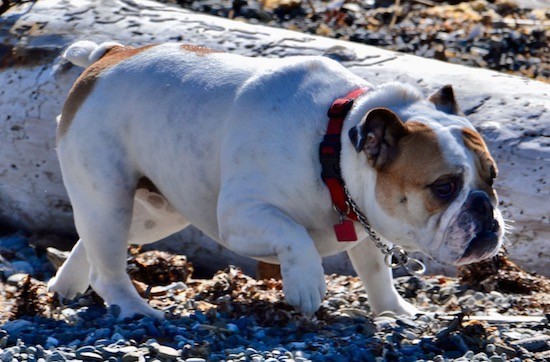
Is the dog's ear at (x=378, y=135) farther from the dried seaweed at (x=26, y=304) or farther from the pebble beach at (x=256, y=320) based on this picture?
the dried seaweed at (x=26, y=304)

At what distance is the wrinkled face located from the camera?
15.9ft

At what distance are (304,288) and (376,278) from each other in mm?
911

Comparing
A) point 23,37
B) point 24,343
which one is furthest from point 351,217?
point 23,37

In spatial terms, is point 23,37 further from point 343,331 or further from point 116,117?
point 343,331

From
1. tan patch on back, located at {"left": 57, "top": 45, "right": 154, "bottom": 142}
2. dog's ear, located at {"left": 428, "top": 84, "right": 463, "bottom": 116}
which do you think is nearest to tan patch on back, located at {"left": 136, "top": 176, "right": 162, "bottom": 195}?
tan patch on back, located at {"left": 57, "top": 45, "right": 154, "bottom": 142}

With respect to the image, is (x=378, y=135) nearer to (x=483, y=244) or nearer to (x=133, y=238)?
(x=483, y=244)

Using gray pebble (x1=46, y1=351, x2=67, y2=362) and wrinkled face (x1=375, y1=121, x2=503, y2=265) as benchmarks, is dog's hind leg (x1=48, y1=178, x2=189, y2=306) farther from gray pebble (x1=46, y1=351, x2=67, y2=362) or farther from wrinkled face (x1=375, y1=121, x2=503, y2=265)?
wrinkled face (x1=375, y1=121, x2=503, y2=265)

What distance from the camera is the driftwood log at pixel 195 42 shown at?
23.0ft

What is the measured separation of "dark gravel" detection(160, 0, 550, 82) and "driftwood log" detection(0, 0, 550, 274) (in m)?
1.65

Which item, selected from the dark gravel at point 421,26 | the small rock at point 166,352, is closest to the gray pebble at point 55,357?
the small rock at point 166,352

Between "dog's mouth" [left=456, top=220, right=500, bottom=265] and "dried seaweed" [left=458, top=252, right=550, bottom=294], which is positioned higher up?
"dog's mouth" [left=456, top=220, right=500, bottom=265]

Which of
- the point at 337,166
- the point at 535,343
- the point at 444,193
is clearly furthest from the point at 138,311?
the point at 535,343

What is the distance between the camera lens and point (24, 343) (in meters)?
5.23

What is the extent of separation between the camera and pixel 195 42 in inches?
315
